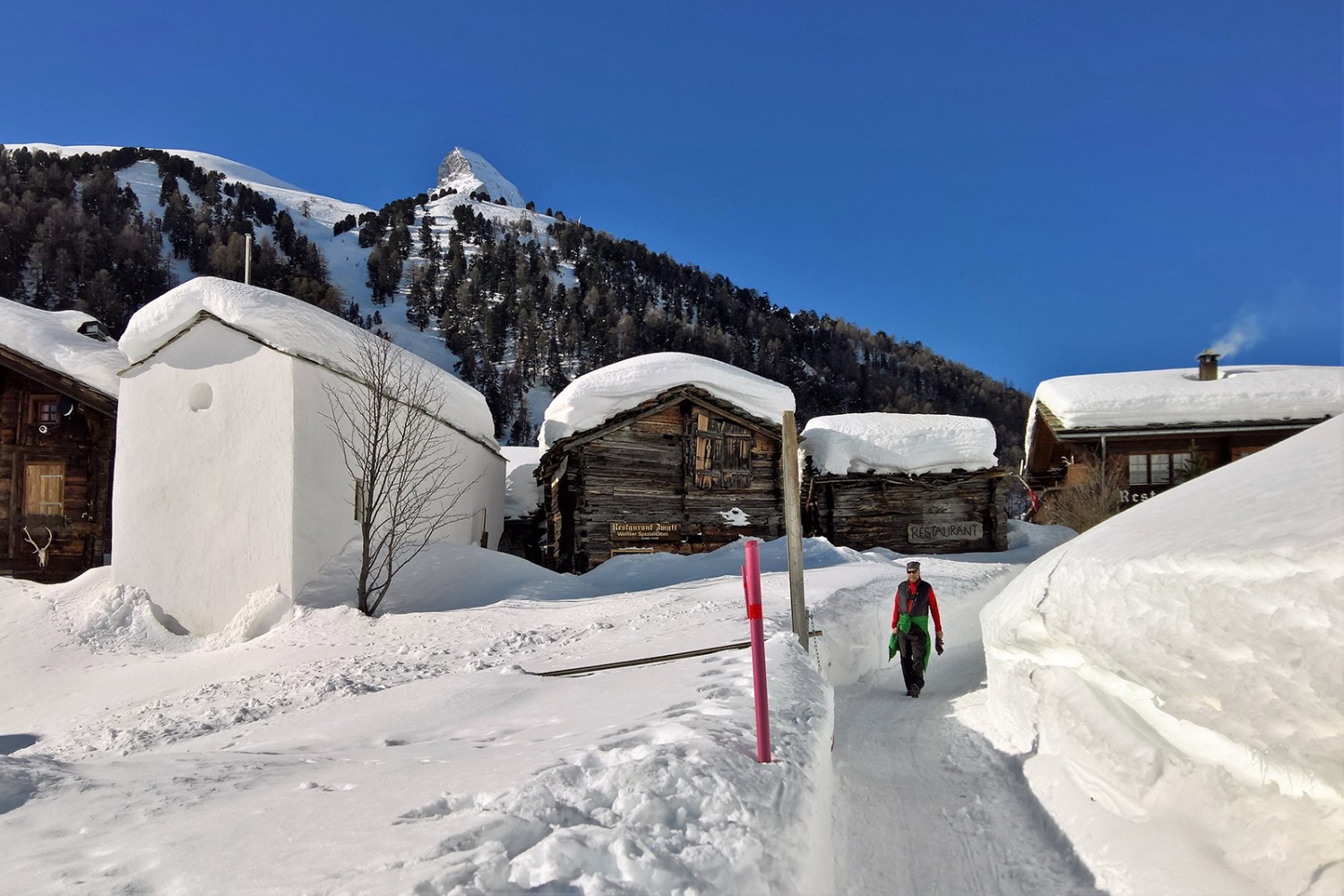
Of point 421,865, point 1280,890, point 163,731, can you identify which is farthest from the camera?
point 163,731

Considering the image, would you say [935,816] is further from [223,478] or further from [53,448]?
[53,448]

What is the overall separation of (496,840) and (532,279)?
8268 centimetres

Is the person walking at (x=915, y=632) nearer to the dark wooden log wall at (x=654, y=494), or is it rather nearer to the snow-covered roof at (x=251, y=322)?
the snow-covered roof at (x=251, y=322)

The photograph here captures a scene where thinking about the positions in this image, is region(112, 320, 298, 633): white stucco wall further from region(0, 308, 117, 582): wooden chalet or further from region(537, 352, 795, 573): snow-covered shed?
region(537, 352, 795, 573): snow-covered shed

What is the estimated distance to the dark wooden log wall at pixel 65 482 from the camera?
18094mm

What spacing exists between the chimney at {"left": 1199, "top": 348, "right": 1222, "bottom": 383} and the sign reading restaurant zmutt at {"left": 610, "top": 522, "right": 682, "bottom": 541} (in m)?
21.8

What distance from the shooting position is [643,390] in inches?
755

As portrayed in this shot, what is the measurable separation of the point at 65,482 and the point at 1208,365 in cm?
3602

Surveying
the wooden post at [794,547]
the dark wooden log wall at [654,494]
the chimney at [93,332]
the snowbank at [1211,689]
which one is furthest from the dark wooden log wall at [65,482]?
the snowbank at [1211,689]

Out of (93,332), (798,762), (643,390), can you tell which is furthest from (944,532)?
(93,332)

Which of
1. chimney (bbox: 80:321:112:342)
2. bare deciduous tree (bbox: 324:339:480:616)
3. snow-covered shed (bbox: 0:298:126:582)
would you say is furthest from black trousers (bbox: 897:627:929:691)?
chimney (bbox: 80:321:112:342)

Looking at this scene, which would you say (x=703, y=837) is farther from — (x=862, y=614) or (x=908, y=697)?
(x=862, y=614)

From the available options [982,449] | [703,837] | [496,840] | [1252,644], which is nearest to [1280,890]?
[1252,644]

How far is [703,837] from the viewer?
9.09 feet
